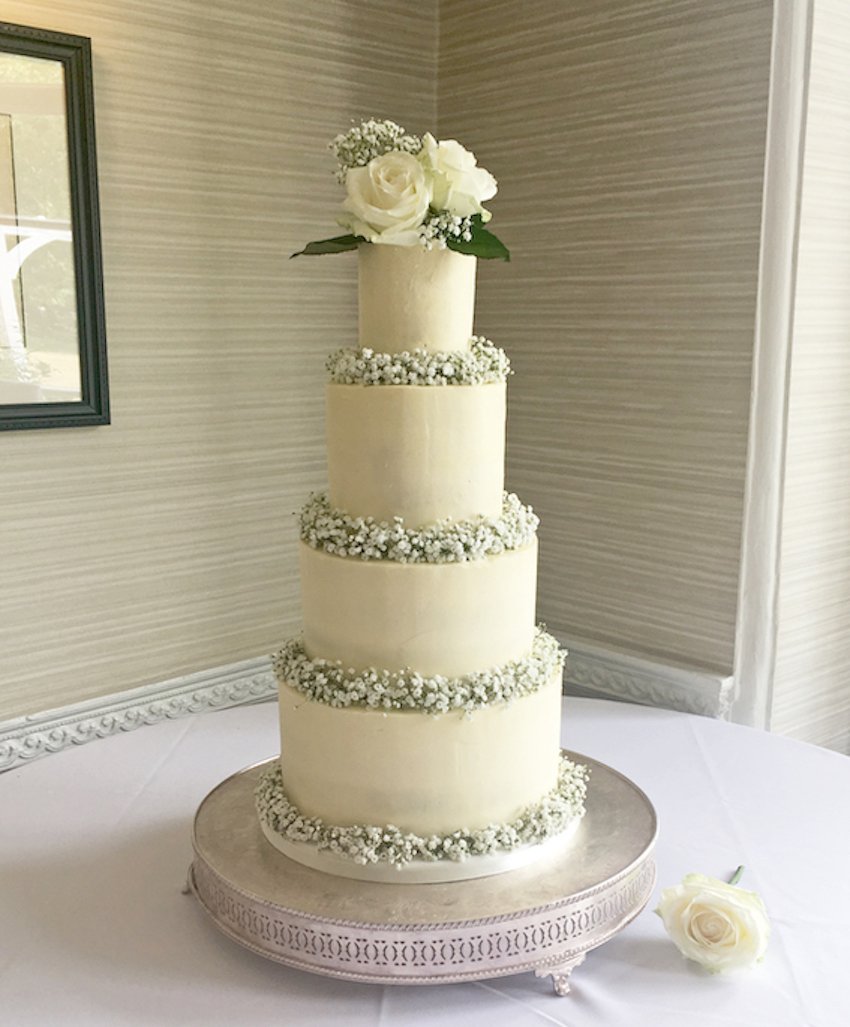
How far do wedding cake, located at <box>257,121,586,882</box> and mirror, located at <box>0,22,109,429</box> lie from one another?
3.07 feet

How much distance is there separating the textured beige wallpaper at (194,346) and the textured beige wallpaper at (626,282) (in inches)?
15.6

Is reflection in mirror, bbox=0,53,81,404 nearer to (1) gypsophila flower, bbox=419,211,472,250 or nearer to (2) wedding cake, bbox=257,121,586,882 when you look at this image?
(2) wedding cake, bbox=257,121,586,882

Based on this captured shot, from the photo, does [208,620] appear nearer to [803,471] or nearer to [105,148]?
[105,148]

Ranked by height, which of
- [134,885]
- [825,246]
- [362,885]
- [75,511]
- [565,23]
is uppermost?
[565,23]

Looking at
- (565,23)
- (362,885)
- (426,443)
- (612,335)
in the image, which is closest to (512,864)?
(362,885)

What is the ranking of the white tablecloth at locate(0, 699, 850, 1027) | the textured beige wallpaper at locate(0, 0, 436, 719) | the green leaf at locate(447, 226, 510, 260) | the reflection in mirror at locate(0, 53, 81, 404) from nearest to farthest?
the white tablecloth at locate(0, 699, 850, 1027)
the green leaf at locate(447, 226, 510, 260)
the reflection in mirror at locate(0, 53, 81, 404)
the textured beige wallpaper at locate(0, 0, 436, 719)

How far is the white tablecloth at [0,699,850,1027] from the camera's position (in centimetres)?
134

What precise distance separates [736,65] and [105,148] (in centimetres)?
139

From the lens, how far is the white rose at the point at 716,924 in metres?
1.36

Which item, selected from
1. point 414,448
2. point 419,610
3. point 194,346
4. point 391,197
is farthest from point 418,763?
point 194,346

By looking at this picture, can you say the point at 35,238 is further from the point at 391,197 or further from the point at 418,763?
the point at 418,763

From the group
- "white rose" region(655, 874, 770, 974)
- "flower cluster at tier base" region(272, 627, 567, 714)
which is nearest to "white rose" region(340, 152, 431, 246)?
"flower cluster at tier base" region(272, 627, 567, 714)

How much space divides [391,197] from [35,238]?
1092 mm

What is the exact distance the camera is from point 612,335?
2.53 metres
